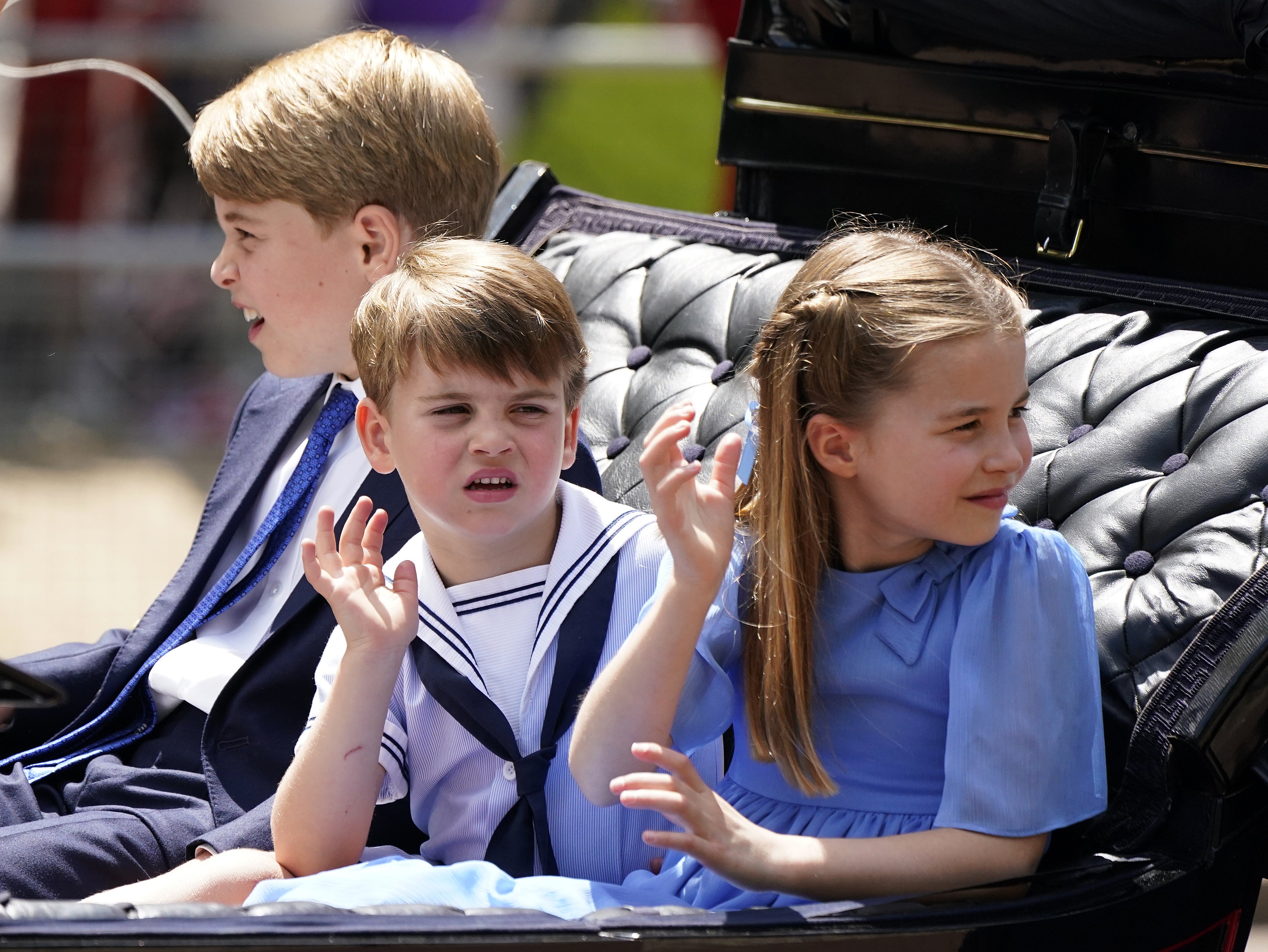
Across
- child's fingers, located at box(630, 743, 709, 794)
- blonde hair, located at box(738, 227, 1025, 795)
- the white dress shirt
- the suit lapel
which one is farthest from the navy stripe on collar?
the suit lapel

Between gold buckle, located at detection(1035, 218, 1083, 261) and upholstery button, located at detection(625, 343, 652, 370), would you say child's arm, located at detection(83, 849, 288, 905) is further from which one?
gold buckle, located at detection(1035, 218, 1083, 261)

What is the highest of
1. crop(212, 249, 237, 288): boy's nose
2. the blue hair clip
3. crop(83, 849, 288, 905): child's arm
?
crop(212, 249, 237, 288): boy's nose

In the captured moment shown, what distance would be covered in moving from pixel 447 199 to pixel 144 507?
3.79 metres

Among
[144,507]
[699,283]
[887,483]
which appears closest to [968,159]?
[699,283]

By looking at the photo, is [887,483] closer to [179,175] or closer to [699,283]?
[699,283]

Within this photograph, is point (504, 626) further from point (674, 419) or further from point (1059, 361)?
point (1059, 361)

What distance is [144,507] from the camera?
5406 mm

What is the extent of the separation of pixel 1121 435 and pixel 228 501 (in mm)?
1217

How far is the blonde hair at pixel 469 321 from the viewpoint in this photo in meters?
1.53

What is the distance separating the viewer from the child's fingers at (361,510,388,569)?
59.5 inches

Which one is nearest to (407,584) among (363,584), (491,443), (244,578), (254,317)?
(363,584)

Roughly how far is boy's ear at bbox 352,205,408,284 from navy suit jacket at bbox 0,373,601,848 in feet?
0.80

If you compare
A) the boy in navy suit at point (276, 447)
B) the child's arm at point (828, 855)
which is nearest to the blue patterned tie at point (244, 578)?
the boy in navy suit at point (276, 447)

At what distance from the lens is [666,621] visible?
4.54 feet
